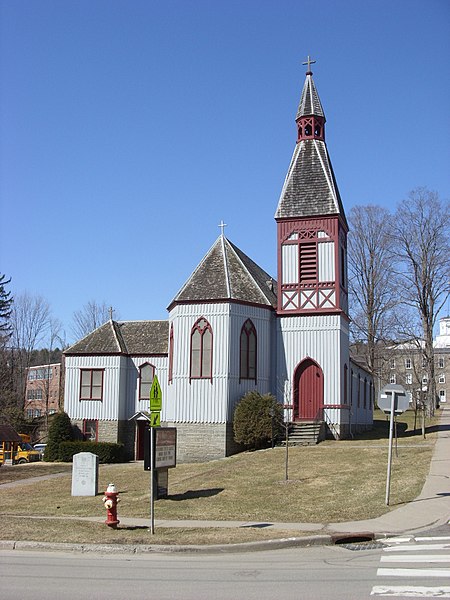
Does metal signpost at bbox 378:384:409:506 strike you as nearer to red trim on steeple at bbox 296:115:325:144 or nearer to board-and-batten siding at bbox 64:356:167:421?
red trim on steeple at bbox 296:115:325:144

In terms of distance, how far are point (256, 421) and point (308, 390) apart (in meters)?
4.26

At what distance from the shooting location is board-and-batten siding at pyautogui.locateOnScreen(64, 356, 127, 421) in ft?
130

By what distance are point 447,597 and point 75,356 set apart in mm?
34283

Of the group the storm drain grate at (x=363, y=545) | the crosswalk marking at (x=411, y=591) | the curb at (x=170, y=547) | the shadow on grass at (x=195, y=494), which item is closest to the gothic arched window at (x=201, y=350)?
the shadow on grass at (x=195, y=494)

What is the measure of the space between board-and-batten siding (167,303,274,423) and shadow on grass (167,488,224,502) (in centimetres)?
1098

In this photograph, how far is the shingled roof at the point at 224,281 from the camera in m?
33.2

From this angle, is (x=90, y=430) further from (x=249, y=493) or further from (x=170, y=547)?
(x=170, y=547)

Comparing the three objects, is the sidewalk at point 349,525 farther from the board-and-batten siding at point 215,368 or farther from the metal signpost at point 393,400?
the board-and-batten siding at point 215,368

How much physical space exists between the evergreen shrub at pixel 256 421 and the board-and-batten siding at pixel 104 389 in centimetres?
1061

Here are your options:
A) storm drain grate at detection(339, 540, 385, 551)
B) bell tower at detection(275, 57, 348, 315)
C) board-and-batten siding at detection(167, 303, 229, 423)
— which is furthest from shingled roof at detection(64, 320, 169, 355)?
storm drain grate at detection(339, 540, 385, 551)

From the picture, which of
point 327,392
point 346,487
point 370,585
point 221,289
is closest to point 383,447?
point 327,392

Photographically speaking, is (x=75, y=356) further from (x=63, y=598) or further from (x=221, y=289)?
(x=63, y=598)

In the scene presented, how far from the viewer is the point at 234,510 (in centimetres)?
1717

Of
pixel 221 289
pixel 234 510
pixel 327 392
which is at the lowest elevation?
pixel 234 510
